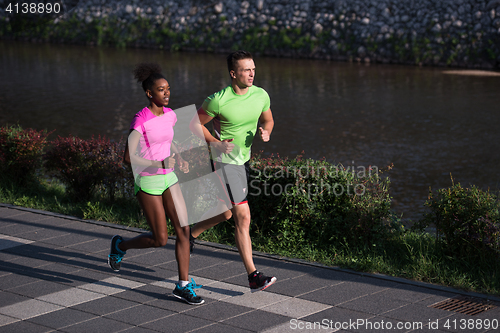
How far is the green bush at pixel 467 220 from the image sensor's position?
5.58m

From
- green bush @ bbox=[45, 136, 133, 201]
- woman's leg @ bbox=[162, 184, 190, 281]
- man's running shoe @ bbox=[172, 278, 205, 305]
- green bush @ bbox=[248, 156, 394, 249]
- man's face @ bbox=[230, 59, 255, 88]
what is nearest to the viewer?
man's running shoe @ bbox=[172, 278, 205, 305]

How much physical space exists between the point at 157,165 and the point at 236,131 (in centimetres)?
76

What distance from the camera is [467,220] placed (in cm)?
568

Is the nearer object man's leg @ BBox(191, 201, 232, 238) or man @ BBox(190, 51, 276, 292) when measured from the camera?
man @ BBox(190, 51, 276, 292)

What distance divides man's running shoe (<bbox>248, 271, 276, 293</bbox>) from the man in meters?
0.06

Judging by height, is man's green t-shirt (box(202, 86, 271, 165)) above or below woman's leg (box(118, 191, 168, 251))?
→ above

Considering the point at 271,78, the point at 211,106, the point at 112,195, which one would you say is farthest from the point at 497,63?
the point at 211,106

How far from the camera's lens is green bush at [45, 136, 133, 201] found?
323 inches

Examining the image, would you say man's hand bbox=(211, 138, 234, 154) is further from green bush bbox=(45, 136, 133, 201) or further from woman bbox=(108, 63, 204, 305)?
green bush bbox=(45, 136, 133, 201)

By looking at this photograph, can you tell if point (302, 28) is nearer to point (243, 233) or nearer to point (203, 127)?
point (203, 127)

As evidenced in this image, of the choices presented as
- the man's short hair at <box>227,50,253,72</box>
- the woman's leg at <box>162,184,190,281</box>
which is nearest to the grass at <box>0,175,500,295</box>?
the woman's leg at <box>162,184,190,281</box>

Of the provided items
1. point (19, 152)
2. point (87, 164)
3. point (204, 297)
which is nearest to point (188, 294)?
point (204, 297)

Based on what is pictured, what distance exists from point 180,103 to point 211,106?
37.4ft

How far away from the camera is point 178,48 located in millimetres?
30875
